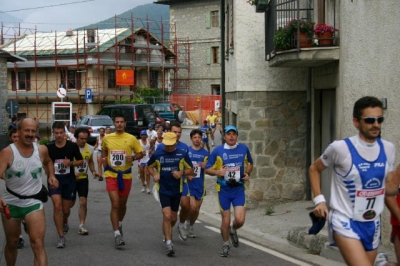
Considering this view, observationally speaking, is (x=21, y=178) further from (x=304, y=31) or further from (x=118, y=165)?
(x=304, y=31)

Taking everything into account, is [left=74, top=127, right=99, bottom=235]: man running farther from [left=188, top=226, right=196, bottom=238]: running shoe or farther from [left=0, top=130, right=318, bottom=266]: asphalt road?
[left=188, top=226, right=196, bottom=238]: running shoe

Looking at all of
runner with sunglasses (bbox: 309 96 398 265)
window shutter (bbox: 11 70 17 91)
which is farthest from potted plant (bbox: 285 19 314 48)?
window shutter (bbox: 11 70 17 91)

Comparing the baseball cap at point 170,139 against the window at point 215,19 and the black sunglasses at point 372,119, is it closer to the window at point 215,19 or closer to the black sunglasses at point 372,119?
the black sunglasses at point 372,119

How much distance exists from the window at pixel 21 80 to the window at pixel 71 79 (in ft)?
9.96

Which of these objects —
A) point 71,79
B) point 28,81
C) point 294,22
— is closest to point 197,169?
point 294,22

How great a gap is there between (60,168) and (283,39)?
4.87 metres

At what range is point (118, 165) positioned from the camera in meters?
10.4

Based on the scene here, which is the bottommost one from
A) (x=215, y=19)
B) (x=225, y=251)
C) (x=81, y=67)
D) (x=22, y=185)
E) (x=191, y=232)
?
(x=191, y=232)

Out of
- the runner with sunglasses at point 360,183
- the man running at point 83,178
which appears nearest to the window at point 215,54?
the man running at point 83,178

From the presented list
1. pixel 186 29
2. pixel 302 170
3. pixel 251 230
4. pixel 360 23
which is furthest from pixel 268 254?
pixel 186 29

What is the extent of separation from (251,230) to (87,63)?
40.6 metres

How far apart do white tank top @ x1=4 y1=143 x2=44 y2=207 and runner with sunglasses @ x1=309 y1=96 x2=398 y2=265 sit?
3369 mm

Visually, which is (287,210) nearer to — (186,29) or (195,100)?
(195,100)

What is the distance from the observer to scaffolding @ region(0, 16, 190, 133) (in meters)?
52.0
